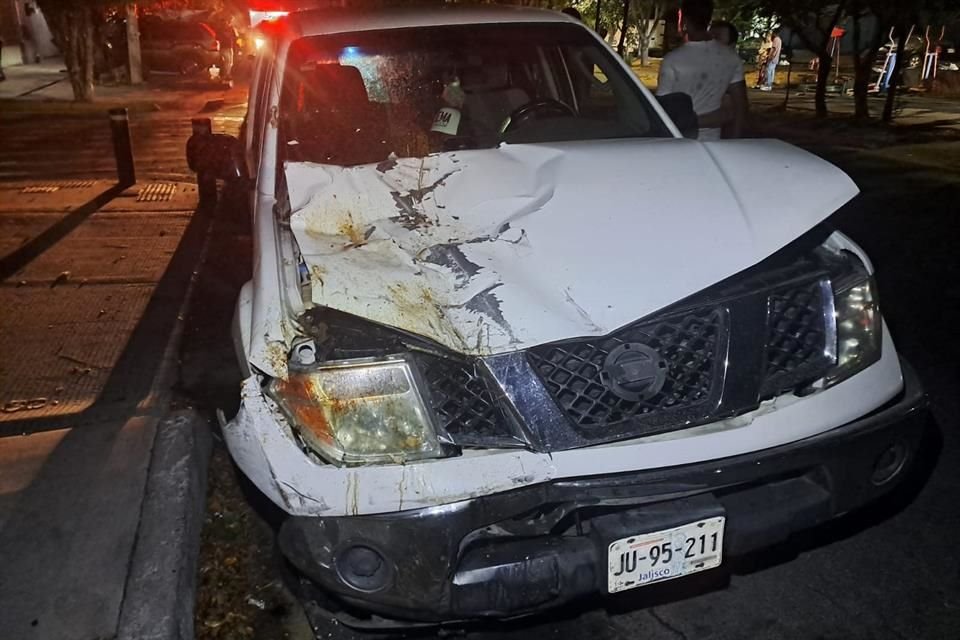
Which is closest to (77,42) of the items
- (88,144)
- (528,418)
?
(88,144)

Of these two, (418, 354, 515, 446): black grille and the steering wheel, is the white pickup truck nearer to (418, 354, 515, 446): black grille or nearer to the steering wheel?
(418, 354, 515, 446): black grille

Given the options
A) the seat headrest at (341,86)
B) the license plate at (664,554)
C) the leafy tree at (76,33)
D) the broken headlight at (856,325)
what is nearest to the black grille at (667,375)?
the license plate at (664,554)

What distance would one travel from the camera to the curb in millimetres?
2850

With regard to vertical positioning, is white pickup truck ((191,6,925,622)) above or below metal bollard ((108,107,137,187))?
above

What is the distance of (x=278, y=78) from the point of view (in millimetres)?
4055

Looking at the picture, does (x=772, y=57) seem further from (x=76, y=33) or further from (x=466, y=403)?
(x=466, y=403)

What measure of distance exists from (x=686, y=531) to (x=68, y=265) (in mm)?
5785

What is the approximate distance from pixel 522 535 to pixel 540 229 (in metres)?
0.96

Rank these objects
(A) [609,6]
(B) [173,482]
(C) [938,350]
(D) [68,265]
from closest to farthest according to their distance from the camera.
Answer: (B) [173,482] < (C) [938,350] < (D) [68,265] < (A) [609,6]

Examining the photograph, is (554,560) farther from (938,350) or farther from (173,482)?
(938,350)

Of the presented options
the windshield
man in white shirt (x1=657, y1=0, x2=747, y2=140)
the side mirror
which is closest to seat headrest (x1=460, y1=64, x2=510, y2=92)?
the windshield

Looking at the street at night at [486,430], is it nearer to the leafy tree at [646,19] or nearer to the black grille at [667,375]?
the black grille at [667,375]

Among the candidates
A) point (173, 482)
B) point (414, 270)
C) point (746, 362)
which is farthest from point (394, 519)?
point (173, 482)

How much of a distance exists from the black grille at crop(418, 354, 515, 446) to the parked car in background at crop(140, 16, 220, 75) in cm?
2303
